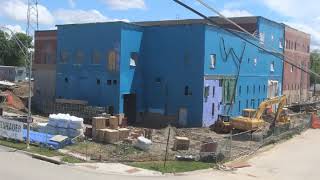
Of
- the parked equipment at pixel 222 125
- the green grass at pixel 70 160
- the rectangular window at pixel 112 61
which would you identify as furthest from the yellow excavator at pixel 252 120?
the green grass at pixel 70 160

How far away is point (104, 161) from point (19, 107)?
3175 centimetres

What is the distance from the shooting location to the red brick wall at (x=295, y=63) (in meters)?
75.7

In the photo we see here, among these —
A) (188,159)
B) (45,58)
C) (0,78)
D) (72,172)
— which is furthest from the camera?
(0,78)

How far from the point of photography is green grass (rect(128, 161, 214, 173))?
27.6 m

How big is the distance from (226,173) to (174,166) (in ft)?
8.99

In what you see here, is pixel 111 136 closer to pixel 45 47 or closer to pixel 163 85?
pixel 163 85

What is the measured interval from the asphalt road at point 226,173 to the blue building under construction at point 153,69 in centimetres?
1269

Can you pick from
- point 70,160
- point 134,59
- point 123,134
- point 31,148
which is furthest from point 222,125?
point 70,160

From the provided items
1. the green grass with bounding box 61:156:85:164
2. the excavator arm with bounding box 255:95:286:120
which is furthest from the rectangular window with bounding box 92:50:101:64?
the green grass with bounding box 61:156:85:164

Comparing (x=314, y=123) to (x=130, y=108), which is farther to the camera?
(x=314, y=123)

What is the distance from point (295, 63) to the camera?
7569cm

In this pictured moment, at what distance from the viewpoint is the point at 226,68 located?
5256 cm

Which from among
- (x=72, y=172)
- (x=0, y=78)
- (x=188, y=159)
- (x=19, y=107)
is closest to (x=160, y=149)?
(x=188, y=159)

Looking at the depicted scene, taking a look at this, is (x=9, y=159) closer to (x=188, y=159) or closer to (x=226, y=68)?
(x=188, y=159)
